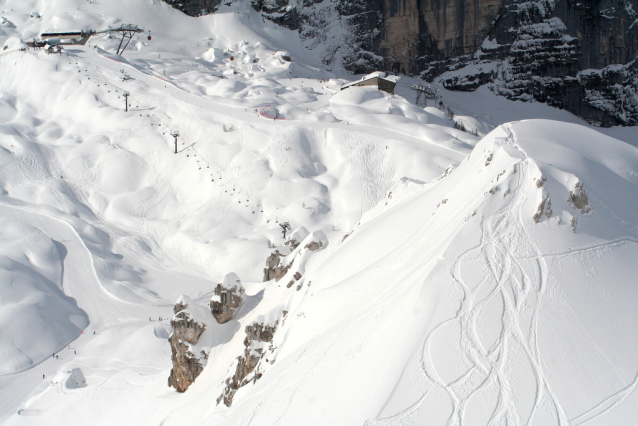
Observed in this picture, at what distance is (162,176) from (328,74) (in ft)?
80.3

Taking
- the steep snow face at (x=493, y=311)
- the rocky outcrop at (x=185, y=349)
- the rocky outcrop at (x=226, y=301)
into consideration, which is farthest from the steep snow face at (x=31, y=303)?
the steep snow face at (x=493, y=311)

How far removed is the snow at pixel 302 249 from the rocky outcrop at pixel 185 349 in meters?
0.33

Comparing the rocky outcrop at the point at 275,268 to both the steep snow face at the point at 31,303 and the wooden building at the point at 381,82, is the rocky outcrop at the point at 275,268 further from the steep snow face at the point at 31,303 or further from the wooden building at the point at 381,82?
the wooden building at the point at 381,82

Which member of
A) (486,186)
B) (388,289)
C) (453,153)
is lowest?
(453,153)

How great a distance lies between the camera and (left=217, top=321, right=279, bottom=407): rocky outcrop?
11.6 metres

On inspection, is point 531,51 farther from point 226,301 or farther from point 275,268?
point 226,301

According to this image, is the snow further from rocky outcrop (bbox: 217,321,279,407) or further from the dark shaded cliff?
the dark shaded cliff

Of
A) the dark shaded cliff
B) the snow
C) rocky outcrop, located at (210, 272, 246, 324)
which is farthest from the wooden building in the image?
rocky outcrop, located at (210, 272, 246, 324)

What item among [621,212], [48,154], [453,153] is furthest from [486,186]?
[48,154]

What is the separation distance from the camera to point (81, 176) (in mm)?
31984

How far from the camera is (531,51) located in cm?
5816

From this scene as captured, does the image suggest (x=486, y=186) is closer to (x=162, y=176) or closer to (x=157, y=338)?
(x=157, y=338)

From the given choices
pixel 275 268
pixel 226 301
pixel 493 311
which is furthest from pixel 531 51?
pixel 493 311

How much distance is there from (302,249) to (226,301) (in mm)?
2546
